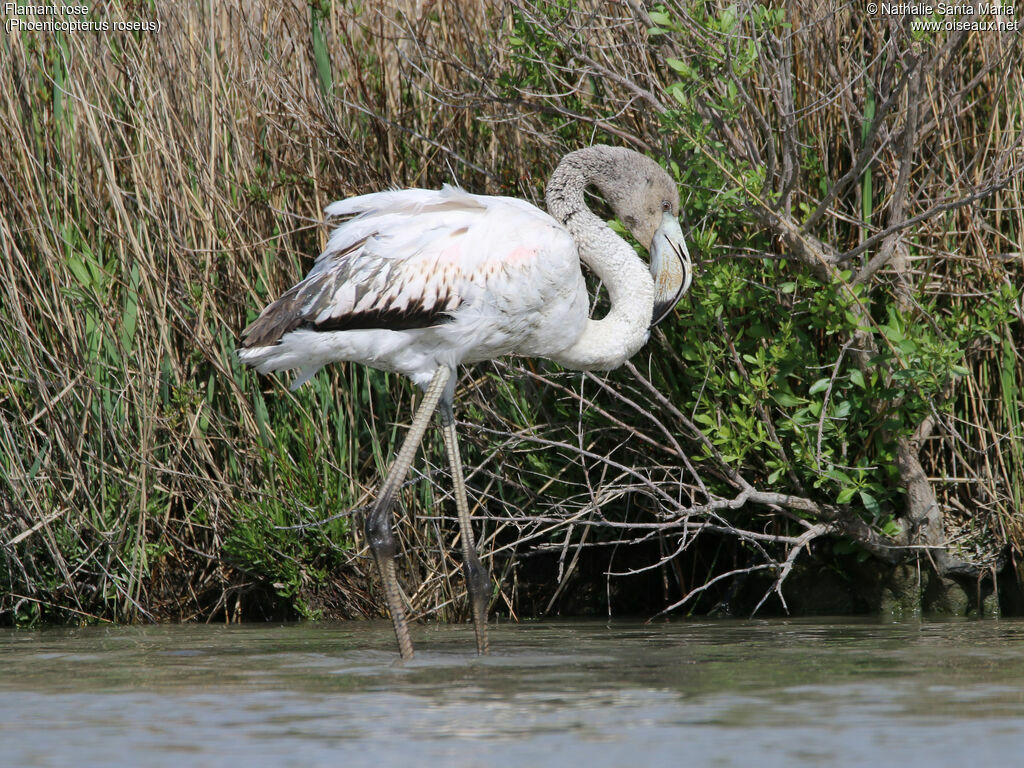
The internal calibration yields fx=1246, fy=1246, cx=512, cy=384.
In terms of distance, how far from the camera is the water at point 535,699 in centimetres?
312

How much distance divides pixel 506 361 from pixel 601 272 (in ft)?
3.56

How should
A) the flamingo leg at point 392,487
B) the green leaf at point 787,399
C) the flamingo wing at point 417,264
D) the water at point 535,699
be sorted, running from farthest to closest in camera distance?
the green leaf at point 787,399 < the flamingo leg at point 392,487 < the flamingo wing at point 417,264 < the water at point 535,699

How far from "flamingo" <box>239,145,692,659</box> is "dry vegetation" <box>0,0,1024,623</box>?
37 cm

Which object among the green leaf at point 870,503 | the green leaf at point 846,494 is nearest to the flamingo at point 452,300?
the green leaf at point 846,494

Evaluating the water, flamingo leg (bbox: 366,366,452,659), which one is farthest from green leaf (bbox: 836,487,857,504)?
flamingo leg (bbox: 366,366,452,659)

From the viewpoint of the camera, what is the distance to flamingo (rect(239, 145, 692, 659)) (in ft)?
16.7

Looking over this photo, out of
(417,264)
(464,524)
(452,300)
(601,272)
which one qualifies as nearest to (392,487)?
(464,524)

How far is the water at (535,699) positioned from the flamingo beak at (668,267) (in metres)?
1.42

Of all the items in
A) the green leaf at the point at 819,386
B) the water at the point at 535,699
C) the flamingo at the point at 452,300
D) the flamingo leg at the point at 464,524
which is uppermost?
the flamingo at the point at 452,300

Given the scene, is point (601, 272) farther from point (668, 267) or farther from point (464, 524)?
point (464, 524)

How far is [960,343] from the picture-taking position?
5715mm

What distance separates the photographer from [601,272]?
18.0ft

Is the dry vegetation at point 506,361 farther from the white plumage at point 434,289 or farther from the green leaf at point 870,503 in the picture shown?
the white plumage at point 434,289

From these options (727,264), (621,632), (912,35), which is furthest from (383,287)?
(912,35)
